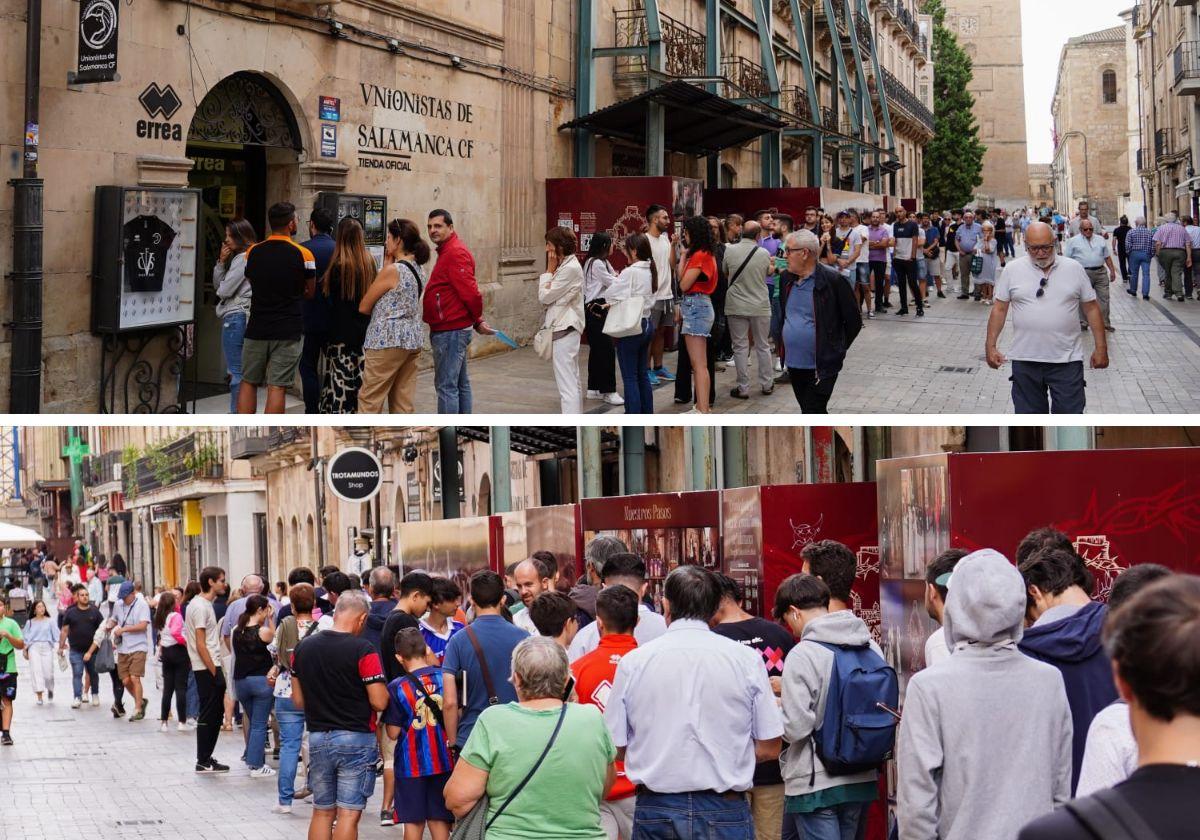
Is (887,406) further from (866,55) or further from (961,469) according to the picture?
(866,55)

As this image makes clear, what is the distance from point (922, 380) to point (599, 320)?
13.2ft

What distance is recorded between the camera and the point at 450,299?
438 inches

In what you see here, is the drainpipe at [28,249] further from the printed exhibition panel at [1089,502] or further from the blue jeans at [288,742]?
the printed exhibition panel at [1089,502]

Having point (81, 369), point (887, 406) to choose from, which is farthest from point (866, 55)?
point (81, 369)

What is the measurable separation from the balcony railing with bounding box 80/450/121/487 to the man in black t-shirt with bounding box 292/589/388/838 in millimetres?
38506

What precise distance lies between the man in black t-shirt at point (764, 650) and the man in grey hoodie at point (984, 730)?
1.59 m

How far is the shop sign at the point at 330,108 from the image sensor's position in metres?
14.8

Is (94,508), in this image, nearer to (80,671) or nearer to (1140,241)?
(80,671)

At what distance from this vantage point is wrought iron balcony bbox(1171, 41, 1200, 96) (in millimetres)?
42219

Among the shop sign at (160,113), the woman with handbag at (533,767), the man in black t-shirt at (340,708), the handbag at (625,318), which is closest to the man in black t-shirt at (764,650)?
the woman with handbag at (533,767)

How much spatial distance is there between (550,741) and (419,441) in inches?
908

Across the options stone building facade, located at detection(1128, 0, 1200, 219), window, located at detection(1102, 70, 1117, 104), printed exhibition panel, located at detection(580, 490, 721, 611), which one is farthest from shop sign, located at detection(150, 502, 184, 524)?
window, located at detection(1102, 70, 1117, 104)

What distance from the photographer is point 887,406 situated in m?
13.9

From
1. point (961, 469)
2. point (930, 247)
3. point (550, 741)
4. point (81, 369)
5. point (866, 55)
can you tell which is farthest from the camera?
point (866, 55)
